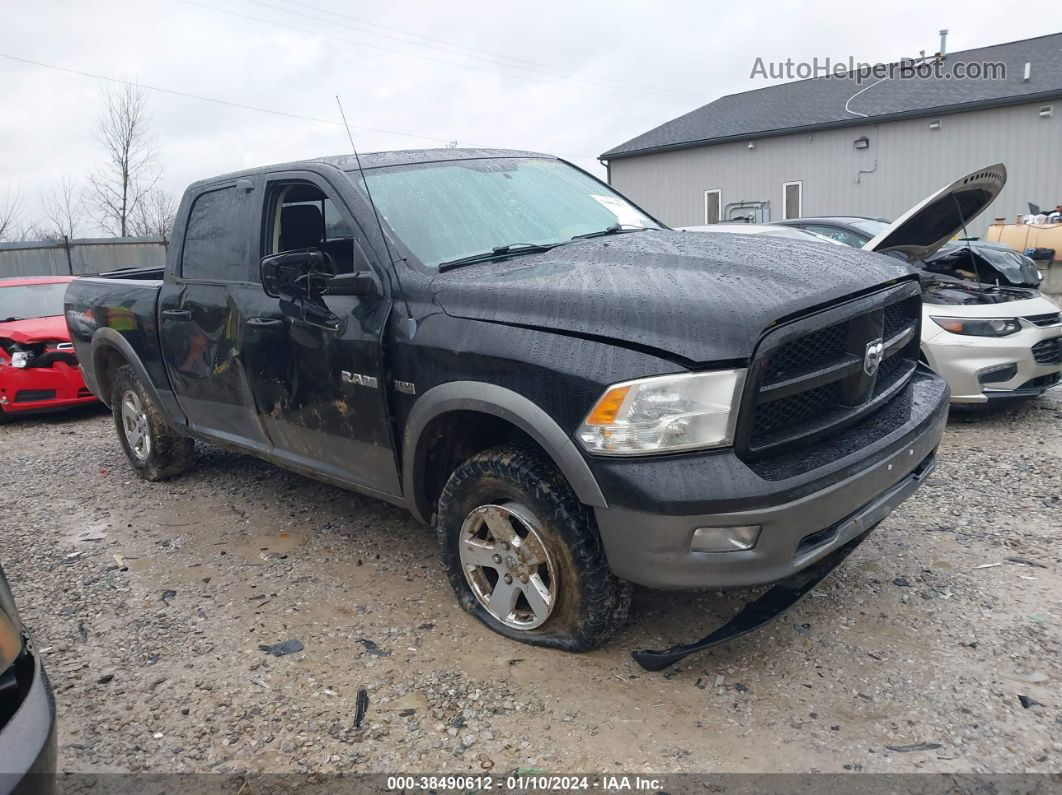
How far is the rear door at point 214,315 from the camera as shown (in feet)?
13.9

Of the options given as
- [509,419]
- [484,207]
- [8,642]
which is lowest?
[8,642]

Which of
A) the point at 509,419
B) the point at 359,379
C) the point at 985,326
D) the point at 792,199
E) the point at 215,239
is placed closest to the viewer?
the point at 509,419

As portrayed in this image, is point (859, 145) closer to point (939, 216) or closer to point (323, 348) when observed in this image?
point (939, 216)

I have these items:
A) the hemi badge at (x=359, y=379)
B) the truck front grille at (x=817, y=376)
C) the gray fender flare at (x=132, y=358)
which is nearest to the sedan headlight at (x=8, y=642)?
the hemi badge at (x=359, y=379)

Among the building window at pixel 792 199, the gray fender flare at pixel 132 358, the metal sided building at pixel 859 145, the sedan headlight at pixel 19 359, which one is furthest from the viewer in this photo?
the building window at pixel 792 199

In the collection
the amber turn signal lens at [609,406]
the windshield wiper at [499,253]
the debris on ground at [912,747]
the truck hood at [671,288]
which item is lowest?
the debris on ground at [912,747]

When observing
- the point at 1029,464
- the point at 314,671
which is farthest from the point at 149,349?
the point at 1029,464

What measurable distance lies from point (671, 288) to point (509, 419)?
0.71 metres

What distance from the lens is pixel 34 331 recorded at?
8.03 meters

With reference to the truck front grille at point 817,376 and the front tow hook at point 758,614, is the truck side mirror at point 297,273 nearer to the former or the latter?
the truck front grille at point 817,376

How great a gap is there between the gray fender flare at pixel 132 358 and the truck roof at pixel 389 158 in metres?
1.43

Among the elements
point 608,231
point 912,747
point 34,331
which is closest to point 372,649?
point 912,747

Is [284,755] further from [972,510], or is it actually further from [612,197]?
[972,510]

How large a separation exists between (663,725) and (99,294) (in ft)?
15.4
